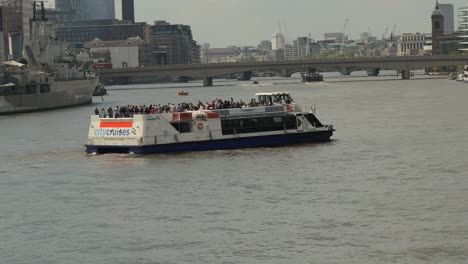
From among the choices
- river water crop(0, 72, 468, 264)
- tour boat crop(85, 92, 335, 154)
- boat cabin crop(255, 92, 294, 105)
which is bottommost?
river water crop(0, 72, 468, 264)

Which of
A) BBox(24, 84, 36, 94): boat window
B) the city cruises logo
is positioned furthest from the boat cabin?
BBox(24, 84, 36, 94): boat window

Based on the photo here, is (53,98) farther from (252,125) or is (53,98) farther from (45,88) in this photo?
(252,125)

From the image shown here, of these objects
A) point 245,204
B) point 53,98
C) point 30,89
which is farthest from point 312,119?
point 53,98

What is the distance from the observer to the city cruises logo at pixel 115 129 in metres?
57.7

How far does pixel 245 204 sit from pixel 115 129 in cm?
1837

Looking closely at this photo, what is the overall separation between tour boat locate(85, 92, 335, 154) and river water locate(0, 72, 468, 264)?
0.84 m

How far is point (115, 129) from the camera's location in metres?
58.0

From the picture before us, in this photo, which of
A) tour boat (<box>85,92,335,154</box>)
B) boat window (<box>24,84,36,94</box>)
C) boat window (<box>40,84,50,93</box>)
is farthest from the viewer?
boat window (<box>40,84,50,93</box>)

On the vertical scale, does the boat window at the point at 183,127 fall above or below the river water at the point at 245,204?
above

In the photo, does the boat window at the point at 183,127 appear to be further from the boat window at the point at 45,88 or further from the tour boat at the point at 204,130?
the boat window at the point at 45,88

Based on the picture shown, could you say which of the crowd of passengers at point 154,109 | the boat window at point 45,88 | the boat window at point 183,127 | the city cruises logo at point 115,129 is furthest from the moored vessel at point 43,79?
the boat window at point 183,127

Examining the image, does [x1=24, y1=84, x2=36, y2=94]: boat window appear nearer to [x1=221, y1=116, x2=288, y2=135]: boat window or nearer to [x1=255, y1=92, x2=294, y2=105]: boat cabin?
[x1=255, y1=92, x2=294, y2=105]: boat cabin

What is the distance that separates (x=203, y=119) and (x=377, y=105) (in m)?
51.8

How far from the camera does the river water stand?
33531 mm
